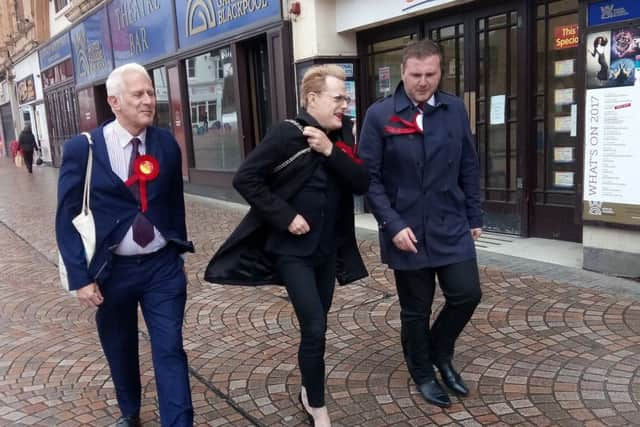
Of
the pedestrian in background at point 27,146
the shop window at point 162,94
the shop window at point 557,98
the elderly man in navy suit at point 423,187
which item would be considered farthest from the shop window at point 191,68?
the pedestrian in background at point 27,146

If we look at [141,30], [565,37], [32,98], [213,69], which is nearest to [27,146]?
[32,98]

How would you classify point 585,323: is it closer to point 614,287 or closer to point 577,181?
point 614,287

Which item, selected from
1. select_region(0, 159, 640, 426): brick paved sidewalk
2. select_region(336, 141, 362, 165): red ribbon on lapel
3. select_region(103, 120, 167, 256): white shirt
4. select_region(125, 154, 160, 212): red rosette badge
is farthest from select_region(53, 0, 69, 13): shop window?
select_region(336, 141, 362, 165): red ribbon on lapel

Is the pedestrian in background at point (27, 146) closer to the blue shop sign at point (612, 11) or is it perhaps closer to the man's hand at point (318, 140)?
the blue shop sign at point (612, 11)

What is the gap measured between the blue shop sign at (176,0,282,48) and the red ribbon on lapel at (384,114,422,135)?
629cm

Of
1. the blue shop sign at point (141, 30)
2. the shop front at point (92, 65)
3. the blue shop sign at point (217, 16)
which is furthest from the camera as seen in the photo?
the shop front at point (92, 65)

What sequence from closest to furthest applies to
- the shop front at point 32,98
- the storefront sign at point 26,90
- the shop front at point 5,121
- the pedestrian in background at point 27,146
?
the pedestrian in background at point 27,146 < the shop front at point 32,98 < the storefront sign at point 26,90 < the shop front at point 5,121

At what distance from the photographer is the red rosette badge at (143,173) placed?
8.82 feet

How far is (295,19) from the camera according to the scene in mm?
8641

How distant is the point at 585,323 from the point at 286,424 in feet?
7.63

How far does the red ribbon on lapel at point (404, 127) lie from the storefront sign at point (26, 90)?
25.6 meters

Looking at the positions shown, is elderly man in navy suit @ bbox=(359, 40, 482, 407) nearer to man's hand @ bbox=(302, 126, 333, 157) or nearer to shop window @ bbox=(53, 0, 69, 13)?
man's hand @ bbox=(302, 126, 333, 157)

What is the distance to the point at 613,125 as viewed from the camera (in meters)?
4.86

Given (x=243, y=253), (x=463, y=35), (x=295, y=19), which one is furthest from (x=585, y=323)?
(x=295, y=19)
